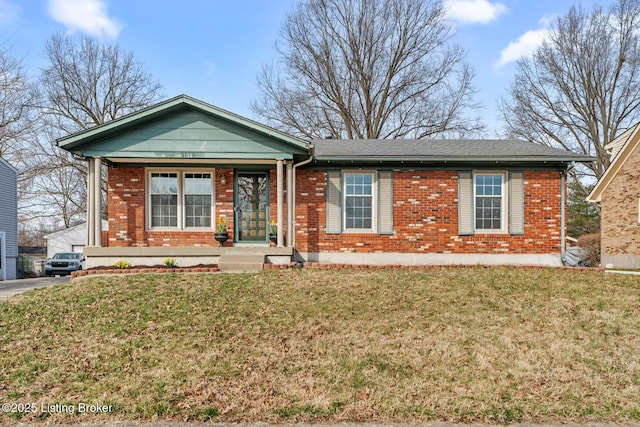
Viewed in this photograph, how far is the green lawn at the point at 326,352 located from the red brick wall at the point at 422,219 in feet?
12.3

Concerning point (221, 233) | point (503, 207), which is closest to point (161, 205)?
point (221, 233)

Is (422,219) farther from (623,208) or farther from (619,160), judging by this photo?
(619,160)

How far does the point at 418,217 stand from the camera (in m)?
12.5

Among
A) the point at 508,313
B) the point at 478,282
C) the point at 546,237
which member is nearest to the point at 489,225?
the point at 546,237

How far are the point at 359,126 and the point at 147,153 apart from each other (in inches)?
751

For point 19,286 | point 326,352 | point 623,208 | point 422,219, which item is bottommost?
point 19,286

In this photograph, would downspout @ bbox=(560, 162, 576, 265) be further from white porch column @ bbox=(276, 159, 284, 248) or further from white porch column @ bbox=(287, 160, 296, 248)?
white porch column @ bbox=(276, 159, 284, 248)

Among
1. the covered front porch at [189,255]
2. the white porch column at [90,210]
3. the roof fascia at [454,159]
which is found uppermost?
the roof fascia at [454,159]

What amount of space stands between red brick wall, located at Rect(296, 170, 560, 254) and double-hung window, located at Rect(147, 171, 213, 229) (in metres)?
2.64

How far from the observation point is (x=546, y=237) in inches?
491

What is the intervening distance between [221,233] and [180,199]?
5.29ft

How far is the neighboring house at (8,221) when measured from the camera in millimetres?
21764

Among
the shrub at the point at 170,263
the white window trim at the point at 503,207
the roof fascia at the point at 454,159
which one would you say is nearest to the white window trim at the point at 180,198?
the shrub at the point at 170,263

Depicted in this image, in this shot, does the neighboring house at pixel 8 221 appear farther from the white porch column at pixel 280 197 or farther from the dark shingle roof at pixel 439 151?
the white porch column at pixel 280 197
